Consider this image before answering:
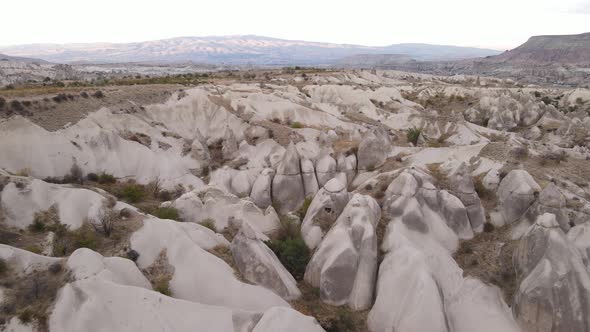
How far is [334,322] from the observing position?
42.6 ft

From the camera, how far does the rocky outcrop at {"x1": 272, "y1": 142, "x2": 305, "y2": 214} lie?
83.9 feet

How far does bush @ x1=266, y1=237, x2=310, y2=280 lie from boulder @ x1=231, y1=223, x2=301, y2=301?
0.85m

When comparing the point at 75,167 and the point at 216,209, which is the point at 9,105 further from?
the point at 216,209

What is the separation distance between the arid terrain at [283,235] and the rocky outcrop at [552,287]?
0.14 ft

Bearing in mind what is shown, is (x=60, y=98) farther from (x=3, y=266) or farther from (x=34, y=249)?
(x=3, y=266)

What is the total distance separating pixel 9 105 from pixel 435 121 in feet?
132

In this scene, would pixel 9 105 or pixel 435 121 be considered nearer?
pixel 9 105

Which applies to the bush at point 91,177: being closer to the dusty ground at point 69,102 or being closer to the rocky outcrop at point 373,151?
the dusty ground at point 69,102

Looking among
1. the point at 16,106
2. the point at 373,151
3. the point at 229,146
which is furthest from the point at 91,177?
the point at 373,151

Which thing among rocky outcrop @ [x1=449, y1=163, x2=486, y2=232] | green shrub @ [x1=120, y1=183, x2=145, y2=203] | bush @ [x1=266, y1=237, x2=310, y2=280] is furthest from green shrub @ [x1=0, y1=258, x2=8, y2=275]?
rocky outcrop @ [x1=449, y1=163, x2=486, y2=232]

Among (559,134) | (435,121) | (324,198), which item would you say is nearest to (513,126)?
(559,134)

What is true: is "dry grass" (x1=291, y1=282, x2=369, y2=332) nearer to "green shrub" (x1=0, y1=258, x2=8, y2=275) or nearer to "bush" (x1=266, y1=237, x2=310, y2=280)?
"bush" (x1=266, y1=237, x2=310, y2=280)

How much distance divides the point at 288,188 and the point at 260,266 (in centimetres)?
1212

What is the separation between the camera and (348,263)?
14.2 metres
